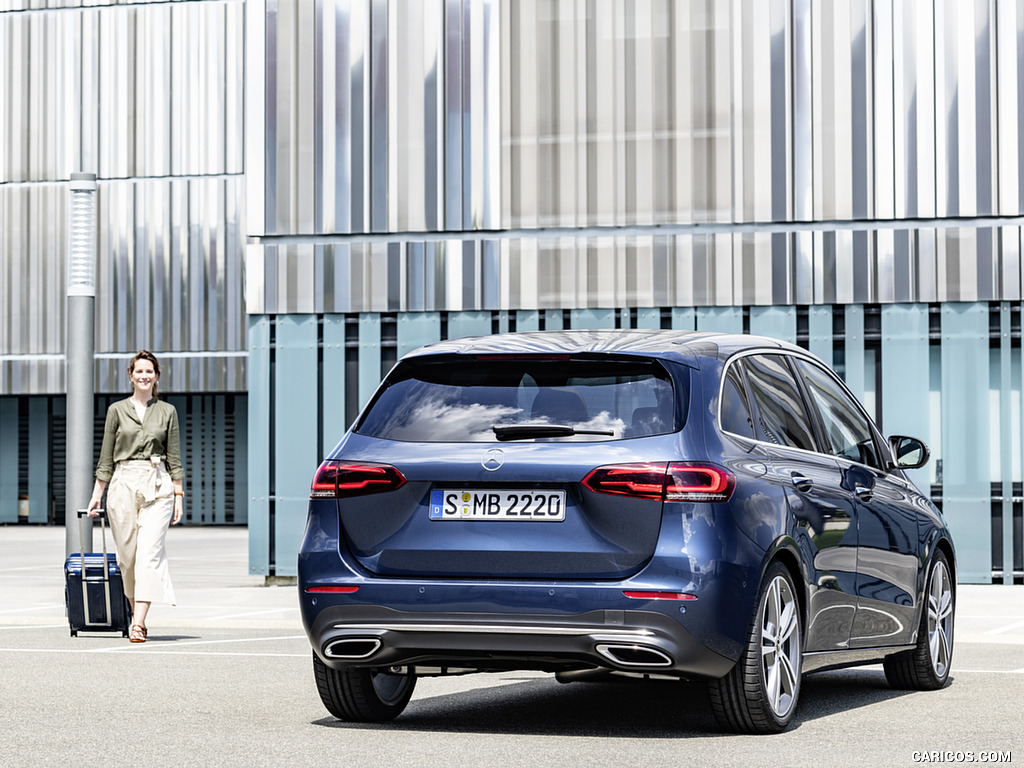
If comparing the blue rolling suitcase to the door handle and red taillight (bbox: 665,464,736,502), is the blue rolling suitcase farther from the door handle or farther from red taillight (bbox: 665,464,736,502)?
red taillight (bbox: 665,464,736,502)

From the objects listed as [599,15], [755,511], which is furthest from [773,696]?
[599,15]

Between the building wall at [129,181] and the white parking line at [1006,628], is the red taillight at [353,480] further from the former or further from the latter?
the building wall at [129,181]

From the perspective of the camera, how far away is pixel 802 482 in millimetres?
7555

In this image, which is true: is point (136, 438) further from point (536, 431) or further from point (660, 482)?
point (660, 482)

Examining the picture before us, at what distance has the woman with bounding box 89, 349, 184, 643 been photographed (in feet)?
38.3

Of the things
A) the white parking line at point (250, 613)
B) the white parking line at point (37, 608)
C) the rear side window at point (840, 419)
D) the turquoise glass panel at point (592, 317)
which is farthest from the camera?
the turquoise glass panel at point (592, 317)

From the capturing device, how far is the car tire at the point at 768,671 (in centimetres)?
698

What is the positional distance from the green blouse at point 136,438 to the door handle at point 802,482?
5376 millimetres

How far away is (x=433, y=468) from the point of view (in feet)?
22.9

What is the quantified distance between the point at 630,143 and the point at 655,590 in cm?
1113

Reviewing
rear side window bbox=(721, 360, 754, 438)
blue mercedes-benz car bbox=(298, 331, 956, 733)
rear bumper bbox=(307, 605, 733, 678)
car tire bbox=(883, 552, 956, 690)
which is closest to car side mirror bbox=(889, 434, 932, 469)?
car tire bbox=(883, 552, 956, 690)

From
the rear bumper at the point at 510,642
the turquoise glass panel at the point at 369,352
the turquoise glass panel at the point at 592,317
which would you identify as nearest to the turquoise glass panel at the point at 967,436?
the turquoise glass panel at the point at 592,317

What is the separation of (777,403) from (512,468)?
5.23ft

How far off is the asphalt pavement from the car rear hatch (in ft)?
2.52
